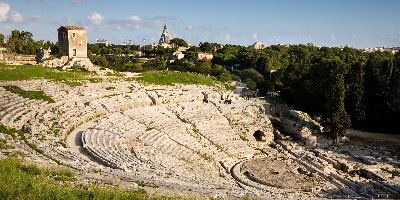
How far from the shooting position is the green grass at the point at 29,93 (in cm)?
3017

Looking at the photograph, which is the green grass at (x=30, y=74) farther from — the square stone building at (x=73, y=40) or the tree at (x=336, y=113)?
the tree at (x=336, y=113)

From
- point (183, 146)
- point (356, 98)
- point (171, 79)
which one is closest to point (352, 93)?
point (356, 98)

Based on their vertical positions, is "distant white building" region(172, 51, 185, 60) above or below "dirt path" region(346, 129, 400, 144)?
above

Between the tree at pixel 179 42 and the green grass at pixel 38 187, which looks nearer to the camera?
the green grass at pixel 38 187

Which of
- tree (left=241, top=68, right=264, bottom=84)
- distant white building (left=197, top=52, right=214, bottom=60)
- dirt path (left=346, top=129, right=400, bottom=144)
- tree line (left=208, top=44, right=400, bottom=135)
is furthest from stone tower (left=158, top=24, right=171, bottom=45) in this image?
dirt path (left=346, top=129, right=400, bottom=144)

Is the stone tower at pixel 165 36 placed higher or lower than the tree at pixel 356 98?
higher

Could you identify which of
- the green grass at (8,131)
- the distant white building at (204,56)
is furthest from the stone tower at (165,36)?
the green grass at (8,131)

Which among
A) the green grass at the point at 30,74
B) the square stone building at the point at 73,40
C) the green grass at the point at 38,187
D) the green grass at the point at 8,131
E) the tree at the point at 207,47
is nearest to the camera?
the green grass at the point at 38,187

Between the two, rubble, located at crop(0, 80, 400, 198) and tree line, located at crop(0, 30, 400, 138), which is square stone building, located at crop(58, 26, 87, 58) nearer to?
rubble, located at crop(0, 80, 400, 198)

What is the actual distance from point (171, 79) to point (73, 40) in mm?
11608

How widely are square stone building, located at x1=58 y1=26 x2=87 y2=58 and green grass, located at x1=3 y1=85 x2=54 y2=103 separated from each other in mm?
18448

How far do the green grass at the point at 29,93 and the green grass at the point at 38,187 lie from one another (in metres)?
15.9

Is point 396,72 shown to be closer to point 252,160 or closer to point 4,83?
point 252,160

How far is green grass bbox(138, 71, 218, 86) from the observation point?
145 feet
